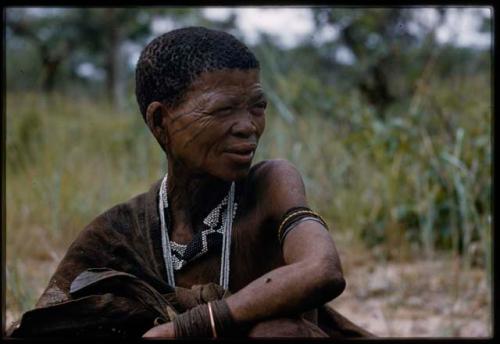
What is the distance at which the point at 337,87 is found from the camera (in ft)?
28.0

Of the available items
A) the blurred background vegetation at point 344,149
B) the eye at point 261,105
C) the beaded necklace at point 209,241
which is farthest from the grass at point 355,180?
the eye at point 261,105

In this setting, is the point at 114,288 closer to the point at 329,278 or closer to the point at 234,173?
the point at 234,173

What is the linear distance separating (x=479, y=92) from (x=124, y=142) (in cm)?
320

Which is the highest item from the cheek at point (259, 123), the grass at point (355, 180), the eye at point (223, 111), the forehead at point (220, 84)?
the forehead at point (220, 84)

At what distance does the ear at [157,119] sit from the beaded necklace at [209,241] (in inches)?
10.3

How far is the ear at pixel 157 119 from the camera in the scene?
2412mm

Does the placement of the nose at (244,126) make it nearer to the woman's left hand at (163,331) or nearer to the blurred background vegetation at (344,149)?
the woman's left hand at (163,331)

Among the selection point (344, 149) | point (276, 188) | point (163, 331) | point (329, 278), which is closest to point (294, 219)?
point (276, 188)

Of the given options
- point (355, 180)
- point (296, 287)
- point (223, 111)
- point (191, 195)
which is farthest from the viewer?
point (355, 180)

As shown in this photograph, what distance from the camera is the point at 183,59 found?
234cm

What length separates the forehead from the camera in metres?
2.32

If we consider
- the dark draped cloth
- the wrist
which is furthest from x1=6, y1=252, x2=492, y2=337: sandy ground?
the wrist

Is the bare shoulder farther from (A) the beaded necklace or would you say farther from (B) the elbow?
(B) the elbow

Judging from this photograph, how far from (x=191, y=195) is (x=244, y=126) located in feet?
1.09
